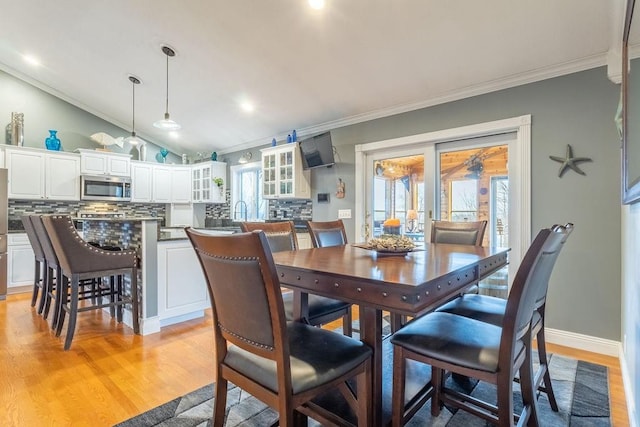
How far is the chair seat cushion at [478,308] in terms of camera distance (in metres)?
1.71

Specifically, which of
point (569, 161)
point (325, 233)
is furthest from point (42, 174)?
point (569, 161)

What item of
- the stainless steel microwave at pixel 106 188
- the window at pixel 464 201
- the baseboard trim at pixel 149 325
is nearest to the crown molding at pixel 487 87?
the window at pixel 464 201

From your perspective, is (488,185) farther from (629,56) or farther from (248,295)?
(248,295)

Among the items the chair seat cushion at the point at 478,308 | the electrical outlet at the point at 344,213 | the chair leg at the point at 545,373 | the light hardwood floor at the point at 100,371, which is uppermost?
the electrical outlet at the point at 344,213

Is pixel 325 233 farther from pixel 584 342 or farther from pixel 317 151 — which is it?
pixel 584 342

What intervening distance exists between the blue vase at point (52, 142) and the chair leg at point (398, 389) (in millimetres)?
6002

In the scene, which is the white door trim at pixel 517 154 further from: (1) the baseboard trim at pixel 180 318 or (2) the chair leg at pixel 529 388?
(1) the baseboard trim at pixel 180 318

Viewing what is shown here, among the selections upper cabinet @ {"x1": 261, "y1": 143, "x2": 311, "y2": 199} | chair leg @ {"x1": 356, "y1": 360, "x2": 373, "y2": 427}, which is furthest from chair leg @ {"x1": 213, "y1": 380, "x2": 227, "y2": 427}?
upper cabinet @ {"x1": 261, "y1": 143, "x2": 311, "y2": 199}

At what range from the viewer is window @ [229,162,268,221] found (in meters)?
5.86

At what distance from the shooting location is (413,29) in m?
2.58

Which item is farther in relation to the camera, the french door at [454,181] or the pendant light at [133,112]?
the pendant light at [133,112]

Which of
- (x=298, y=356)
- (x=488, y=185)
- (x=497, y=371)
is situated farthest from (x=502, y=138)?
(x=298, y=356)

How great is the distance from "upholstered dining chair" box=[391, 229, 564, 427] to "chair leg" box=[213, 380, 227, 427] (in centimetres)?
71

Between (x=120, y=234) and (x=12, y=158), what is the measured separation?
9.29 feet
